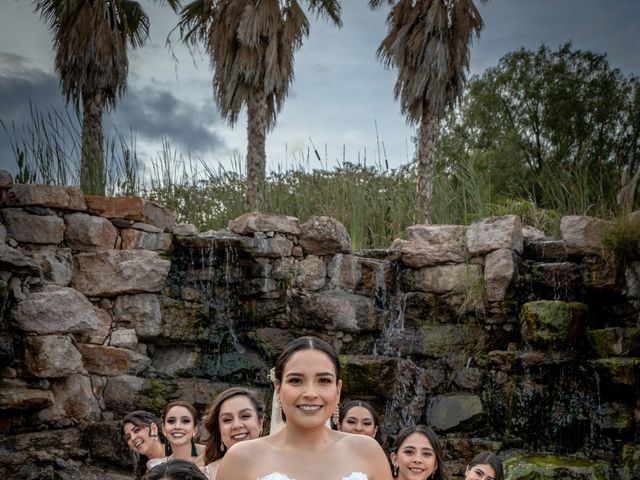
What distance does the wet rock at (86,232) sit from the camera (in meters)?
9.81

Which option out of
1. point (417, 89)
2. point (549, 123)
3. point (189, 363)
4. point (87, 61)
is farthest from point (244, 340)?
point (549, 123)

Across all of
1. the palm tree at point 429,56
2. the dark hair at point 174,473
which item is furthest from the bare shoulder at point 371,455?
the palm tree at point 429,56

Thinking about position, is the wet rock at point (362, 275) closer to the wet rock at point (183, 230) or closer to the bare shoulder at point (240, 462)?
the wet rock at point (183, 230)

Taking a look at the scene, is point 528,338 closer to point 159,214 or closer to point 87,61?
point 159,214

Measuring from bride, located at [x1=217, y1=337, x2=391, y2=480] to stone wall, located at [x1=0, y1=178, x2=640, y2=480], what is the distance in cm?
583

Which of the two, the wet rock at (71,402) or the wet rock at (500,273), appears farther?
the wet rock at (500,273)

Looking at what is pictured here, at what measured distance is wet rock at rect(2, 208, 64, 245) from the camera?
9.41m

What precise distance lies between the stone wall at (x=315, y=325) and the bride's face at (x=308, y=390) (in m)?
5.98

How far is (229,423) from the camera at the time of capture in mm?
4395

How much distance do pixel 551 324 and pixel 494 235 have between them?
1597 millimetres

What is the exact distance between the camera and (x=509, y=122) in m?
26.2

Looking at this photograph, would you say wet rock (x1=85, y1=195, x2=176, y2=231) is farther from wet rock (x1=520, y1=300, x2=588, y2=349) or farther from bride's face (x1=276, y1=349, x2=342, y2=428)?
bride's face (x1=276, y1=349, x2=342, y2=428)

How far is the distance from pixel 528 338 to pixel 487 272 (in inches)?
47.4

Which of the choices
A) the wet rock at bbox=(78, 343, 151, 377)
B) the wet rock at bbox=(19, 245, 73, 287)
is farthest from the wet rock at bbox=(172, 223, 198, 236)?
the wet rock at bbox=(78, 343, 151, 377)
